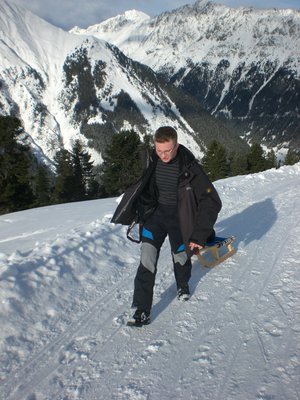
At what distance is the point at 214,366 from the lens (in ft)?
13.4

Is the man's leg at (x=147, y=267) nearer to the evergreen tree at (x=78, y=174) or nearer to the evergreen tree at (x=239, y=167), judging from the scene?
the evergreen tree at (x=78, y=174)

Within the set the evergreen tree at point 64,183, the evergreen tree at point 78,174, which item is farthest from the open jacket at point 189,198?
the evergreen tree at point 78,174

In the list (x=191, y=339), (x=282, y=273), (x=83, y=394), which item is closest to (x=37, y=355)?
(x=83, y=394)

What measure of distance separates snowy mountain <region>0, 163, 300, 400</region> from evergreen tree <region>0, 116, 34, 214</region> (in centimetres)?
2404

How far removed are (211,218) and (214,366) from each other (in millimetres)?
1804

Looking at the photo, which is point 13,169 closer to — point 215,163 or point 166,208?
point 166,208

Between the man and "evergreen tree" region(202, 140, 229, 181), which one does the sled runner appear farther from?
"evergreen tree" region(202, 140, 229, 181)

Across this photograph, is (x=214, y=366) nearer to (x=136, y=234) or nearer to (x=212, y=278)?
(x=212, y=278)

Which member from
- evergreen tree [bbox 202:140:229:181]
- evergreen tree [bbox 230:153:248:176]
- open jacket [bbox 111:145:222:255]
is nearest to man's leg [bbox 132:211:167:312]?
open jacket [bbox 111:145:222:255]

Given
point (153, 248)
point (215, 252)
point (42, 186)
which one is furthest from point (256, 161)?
point (153, 248)

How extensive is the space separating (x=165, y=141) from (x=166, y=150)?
12 centimetres

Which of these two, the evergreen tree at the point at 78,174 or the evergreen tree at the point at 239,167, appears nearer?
the evergreen tree at the point at 78,174

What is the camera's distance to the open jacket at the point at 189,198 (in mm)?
5086

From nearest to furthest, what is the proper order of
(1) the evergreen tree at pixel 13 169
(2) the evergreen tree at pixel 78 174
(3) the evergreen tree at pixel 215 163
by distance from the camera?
(1) the evergreen tree at pixel 13 169 < (2) the evergreen tree at pixel 78 174 < (3) the evergreen tree at pixel 215 163
